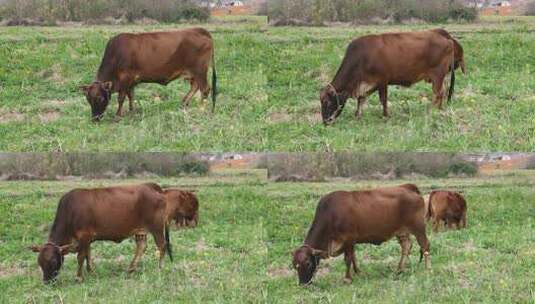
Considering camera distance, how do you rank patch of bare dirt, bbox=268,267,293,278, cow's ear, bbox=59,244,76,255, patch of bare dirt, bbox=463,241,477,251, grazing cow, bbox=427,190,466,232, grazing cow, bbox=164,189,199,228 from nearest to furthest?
cow's ear, bbox=59,244,76,255 → patch of bare dirt, bbox=268,267,293,278 → patch of bare dirt, bbox=463,241,477,251 → grazing cow, bbox=164,189,199,228 → grazing cow, bbox=427,190,466,232

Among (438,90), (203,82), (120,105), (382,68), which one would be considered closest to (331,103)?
(382,68)

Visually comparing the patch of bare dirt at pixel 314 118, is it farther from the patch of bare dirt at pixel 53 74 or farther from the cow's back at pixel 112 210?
the patch of bare dirt at pixel 53 74

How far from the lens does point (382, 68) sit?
44.9ft

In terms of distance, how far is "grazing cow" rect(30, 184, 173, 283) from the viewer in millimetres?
12409

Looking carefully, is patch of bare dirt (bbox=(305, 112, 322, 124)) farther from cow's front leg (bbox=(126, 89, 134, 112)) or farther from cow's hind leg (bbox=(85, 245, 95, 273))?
cow's hind leg (bbox=(85, 245, 95, 273))

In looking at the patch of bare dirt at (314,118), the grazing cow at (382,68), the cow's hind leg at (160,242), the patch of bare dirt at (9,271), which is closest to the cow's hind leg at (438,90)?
the grazing cow at (382,68)

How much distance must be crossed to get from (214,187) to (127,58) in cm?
535

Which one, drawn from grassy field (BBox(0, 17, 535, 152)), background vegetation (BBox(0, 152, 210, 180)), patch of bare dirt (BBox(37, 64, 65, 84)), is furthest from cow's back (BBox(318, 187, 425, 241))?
patch of bare dirt (BBox(37, 64, 65, 84))

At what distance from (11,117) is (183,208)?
3271mm

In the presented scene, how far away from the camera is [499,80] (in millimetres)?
16719

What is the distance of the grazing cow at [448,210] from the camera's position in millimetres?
17078

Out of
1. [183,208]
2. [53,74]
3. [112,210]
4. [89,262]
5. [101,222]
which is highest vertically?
[53,74]

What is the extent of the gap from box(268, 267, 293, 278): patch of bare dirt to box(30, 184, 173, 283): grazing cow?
1.37 m

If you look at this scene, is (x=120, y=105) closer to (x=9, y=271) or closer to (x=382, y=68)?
(x=9, y=271)
